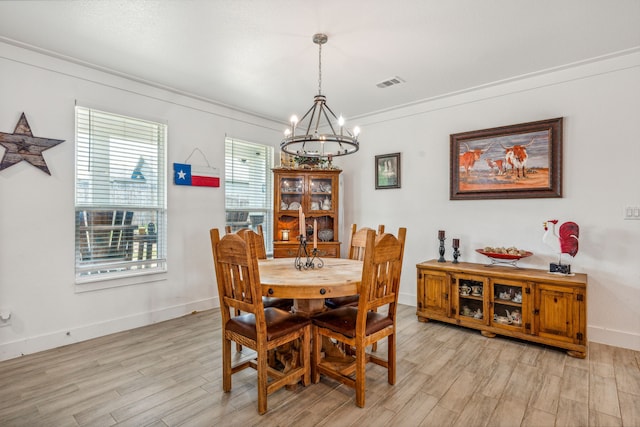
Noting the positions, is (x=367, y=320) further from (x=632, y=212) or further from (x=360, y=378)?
(x=632, y=212)

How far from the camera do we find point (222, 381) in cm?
234

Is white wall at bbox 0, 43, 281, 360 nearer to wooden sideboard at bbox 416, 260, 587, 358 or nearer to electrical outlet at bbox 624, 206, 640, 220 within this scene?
wooden sideboard at bbox 416, 260, 587, 358

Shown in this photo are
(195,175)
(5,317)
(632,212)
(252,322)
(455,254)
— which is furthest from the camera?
(195,175)

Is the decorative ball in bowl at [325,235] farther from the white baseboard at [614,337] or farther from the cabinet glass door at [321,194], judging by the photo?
the white baseboard at [614,337]

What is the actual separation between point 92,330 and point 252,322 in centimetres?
214

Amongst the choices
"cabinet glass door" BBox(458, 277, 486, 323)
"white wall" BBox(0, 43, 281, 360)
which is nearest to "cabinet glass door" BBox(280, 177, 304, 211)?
"white wall" BBox(0, 43, 281, 360)

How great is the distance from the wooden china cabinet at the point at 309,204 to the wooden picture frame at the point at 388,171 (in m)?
0.58

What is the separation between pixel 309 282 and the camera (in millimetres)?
2129

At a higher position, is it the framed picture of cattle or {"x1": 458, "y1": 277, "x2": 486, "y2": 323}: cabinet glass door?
the framed picture of cattle

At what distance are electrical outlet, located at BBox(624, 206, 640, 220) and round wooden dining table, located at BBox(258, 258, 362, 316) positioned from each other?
8.22 feet

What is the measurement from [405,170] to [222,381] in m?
3.32

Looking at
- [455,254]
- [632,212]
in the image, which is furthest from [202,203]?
[632,212]

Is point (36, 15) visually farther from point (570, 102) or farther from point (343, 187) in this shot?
point (570, 102)

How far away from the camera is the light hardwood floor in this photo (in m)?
1.94
